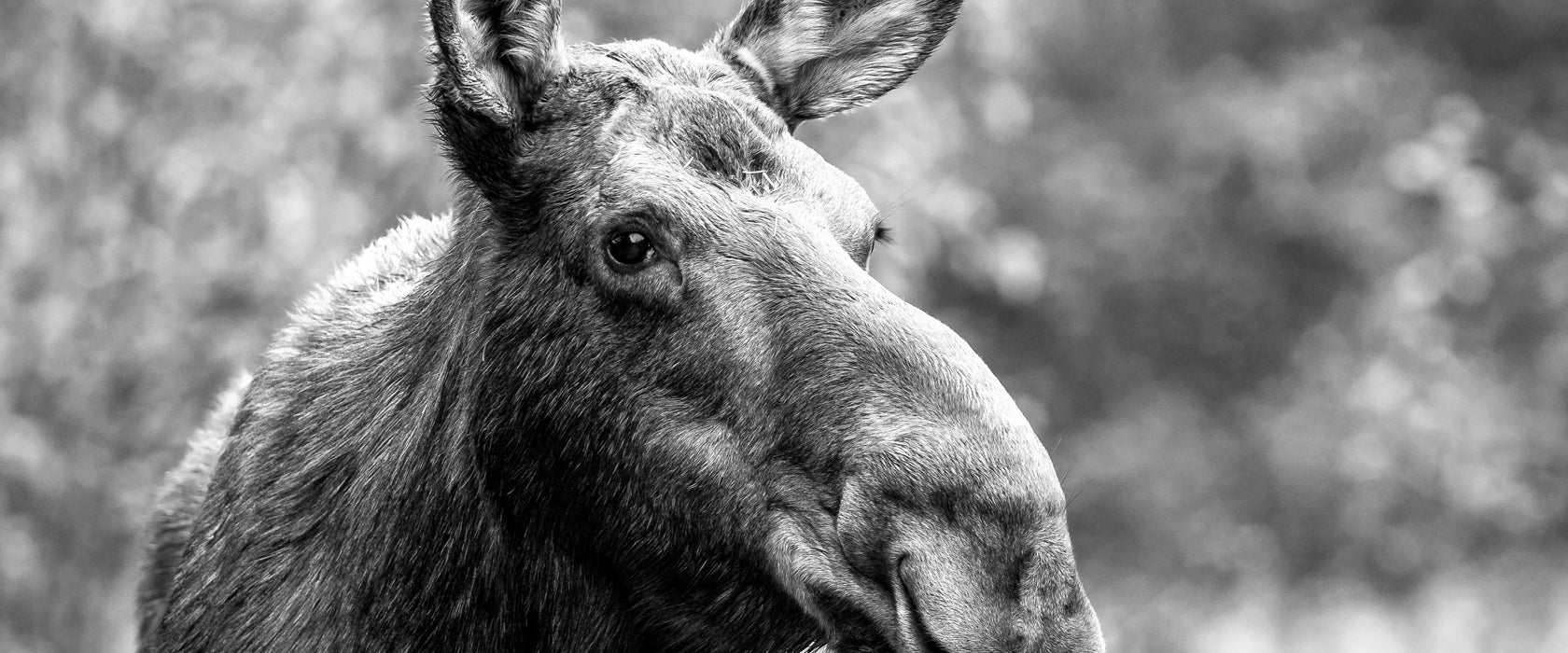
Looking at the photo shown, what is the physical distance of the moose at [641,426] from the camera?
2.37 metres

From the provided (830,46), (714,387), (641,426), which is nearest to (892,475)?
(714,387)

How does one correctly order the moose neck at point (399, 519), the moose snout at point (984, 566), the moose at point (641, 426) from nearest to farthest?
the moose snout at point (984, 566) < the moose at point (641, 426) < the moose neck at point (399, 519)

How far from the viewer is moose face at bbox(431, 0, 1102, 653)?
2.32 metres

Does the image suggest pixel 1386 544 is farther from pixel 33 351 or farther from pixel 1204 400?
pixel 33 351

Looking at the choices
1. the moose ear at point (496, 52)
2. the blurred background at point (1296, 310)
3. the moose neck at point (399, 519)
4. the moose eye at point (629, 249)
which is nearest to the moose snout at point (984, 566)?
the moose eye at point (629, 249)

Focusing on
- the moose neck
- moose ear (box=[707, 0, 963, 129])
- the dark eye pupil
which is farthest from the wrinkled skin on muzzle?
moose ear (box=[707, 0, 963, 129])

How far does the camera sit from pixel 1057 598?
2.28 m

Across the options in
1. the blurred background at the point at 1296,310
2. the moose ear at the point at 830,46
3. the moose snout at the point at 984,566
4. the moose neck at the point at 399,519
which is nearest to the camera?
the moose snout at the point at 984,566

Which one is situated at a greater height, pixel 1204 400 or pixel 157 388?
pixel 1204 400

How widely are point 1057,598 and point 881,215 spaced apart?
3.47 ft

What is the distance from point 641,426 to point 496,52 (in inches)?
28.6

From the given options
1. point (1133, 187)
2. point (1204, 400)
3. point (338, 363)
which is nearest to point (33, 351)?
point (338, 363)

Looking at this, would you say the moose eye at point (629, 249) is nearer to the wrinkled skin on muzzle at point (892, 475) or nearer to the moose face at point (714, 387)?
the moose face at point (714, 387)

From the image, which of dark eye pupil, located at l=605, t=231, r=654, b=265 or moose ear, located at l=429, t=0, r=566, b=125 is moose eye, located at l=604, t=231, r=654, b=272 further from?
moose ear, located at l=429, t=0, r=566, b=125
